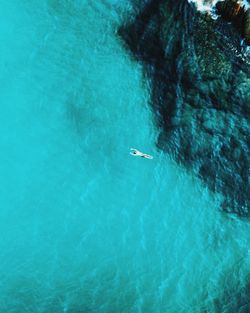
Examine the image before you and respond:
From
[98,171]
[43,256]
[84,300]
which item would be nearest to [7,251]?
[43,256]

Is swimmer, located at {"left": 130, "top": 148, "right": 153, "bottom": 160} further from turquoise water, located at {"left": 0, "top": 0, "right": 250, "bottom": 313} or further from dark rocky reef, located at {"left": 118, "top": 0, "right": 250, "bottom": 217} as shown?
dark rocky reef, located at {"left": 118, "top": 0, "right": 250, "bottom": 217}

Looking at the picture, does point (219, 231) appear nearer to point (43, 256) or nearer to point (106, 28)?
point (43, 256)

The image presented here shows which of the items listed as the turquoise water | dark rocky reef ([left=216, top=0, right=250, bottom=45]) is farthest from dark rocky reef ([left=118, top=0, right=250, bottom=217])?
the turquoise water

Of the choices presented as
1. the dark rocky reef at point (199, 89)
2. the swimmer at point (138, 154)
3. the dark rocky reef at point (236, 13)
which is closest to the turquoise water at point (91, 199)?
the swimmer at point (138, 154)

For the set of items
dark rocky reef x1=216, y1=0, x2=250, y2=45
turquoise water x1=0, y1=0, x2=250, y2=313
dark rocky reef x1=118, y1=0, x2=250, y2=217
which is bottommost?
turquoise water x1=0, y1=0, x2=250, y2=313

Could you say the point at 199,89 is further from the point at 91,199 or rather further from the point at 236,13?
the point at 91,199

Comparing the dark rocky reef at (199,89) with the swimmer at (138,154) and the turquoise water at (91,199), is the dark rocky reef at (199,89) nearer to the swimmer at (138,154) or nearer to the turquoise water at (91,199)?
the turquoise water at (91,199)

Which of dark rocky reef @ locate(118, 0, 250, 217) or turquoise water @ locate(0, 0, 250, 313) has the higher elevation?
dark rocky reef @ locate(118, 0, 250, 217)
